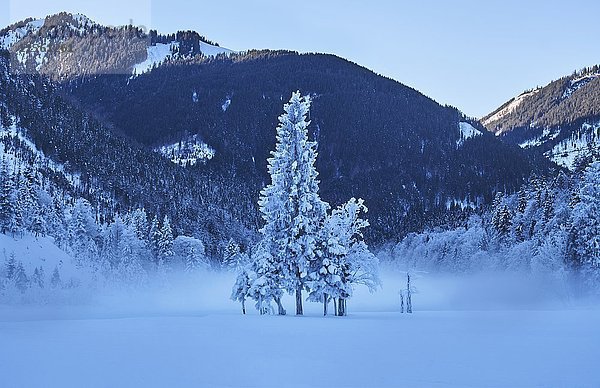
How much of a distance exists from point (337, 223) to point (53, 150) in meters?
168

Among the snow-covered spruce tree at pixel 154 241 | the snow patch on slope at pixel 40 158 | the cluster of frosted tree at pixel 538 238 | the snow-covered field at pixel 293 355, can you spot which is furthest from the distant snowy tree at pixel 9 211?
the snow patch on slope at pixel 40 158

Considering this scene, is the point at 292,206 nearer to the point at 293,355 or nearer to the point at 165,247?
the point at 293,355

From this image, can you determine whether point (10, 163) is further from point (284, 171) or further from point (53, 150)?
point (284, 171)

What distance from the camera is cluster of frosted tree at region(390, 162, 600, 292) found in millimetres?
42938

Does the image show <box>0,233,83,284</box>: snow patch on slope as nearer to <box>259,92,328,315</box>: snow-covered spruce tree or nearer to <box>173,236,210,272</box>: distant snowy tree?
<box>173,236,210,272</box>: distant snowy tree

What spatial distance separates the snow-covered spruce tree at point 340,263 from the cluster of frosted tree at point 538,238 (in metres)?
20.2

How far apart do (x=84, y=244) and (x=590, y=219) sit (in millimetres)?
77492

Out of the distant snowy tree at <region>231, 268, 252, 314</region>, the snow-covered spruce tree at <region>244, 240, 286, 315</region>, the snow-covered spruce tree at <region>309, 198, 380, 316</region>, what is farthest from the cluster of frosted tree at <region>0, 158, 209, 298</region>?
the snow-covered spruce tree at <region>309, 198, 380, 316</region>

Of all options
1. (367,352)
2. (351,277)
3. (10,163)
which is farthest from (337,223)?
(10,163)

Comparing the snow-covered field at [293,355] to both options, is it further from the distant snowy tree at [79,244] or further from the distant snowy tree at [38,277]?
the distant snowy tree at [79,244]

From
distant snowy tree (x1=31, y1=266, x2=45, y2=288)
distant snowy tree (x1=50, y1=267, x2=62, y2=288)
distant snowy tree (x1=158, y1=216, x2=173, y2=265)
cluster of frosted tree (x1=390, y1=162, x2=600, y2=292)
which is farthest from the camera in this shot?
distant snowy tree (x1=158, y1=216, x2=173, y2=265)

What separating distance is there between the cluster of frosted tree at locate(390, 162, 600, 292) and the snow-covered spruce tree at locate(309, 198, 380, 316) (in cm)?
2018

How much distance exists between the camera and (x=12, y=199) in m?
63.5

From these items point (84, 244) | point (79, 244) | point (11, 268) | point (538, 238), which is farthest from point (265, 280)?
point (84, 244)
